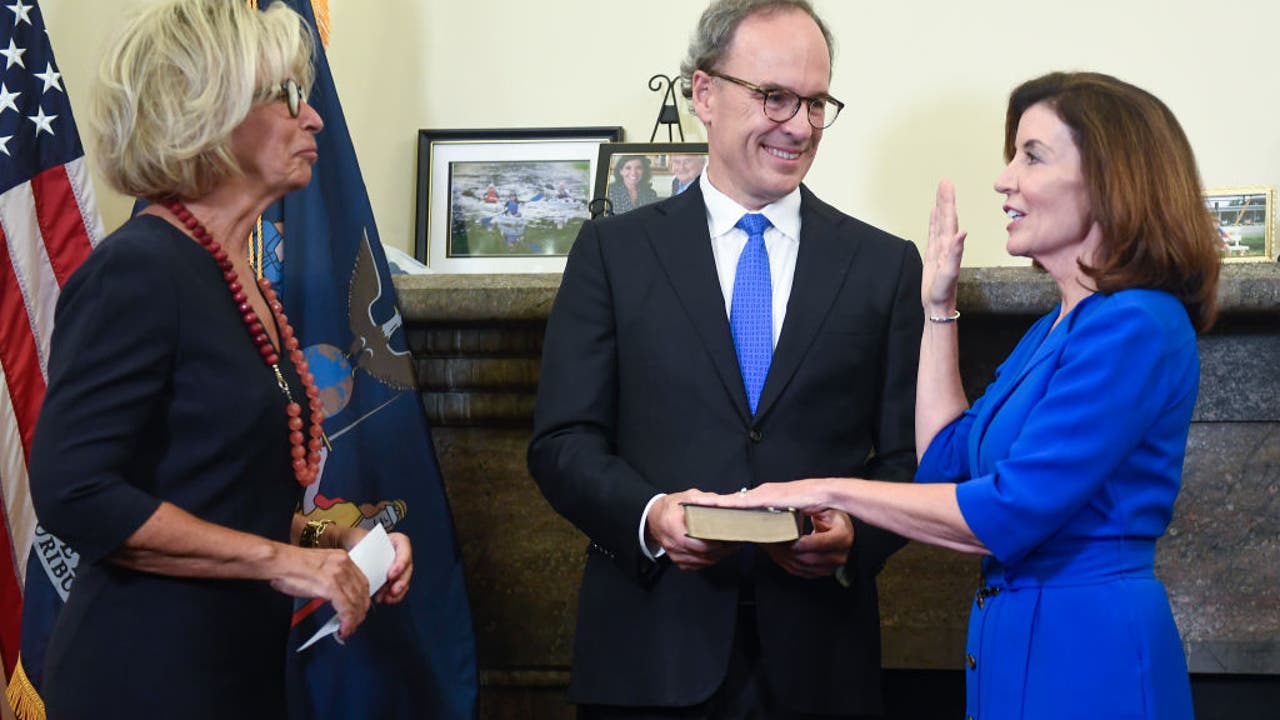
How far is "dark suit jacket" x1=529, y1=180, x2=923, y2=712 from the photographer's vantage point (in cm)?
208

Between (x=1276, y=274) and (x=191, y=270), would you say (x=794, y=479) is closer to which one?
(x=191, y=270)

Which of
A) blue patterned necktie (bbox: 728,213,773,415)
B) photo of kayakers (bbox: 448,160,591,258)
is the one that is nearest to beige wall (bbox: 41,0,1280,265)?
photo of kayakers (bbox: 448,160,591,258)

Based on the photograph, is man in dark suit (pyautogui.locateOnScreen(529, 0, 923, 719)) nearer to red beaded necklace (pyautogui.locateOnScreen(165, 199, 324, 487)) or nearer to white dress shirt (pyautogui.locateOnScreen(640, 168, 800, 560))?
white dress shirt (pyautogui.locateOnScreen(640, 168, 800, 560))

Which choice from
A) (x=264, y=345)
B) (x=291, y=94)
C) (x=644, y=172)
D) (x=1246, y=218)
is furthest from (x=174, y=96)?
(x=1246, y=218)

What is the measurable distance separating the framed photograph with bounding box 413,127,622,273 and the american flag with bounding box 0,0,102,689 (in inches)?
48.3

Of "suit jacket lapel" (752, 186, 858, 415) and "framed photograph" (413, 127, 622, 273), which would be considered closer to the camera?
"suit jacket lapel" (752, 186, 858, 415)

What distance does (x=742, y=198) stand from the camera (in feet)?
7.78

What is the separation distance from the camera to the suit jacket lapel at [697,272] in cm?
218

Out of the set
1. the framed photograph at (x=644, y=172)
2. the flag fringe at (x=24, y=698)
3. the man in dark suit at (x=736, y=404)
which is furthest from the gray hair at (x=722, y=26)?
the flag fringe at (x=24, y=698)

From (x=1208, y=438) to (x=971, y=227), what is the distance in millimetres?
998

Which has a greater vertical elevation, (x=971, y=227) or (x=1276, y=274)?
(x=1276, y=274)

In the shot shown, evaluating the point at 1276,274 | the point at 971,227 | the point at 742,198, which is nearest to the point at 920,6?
the point at 971,227

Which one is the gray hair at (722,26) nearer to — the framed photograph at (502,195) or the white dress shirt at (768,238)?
the white dress shirt at (768,238)

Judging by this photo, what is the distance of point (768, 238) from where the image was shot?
7.72ft
